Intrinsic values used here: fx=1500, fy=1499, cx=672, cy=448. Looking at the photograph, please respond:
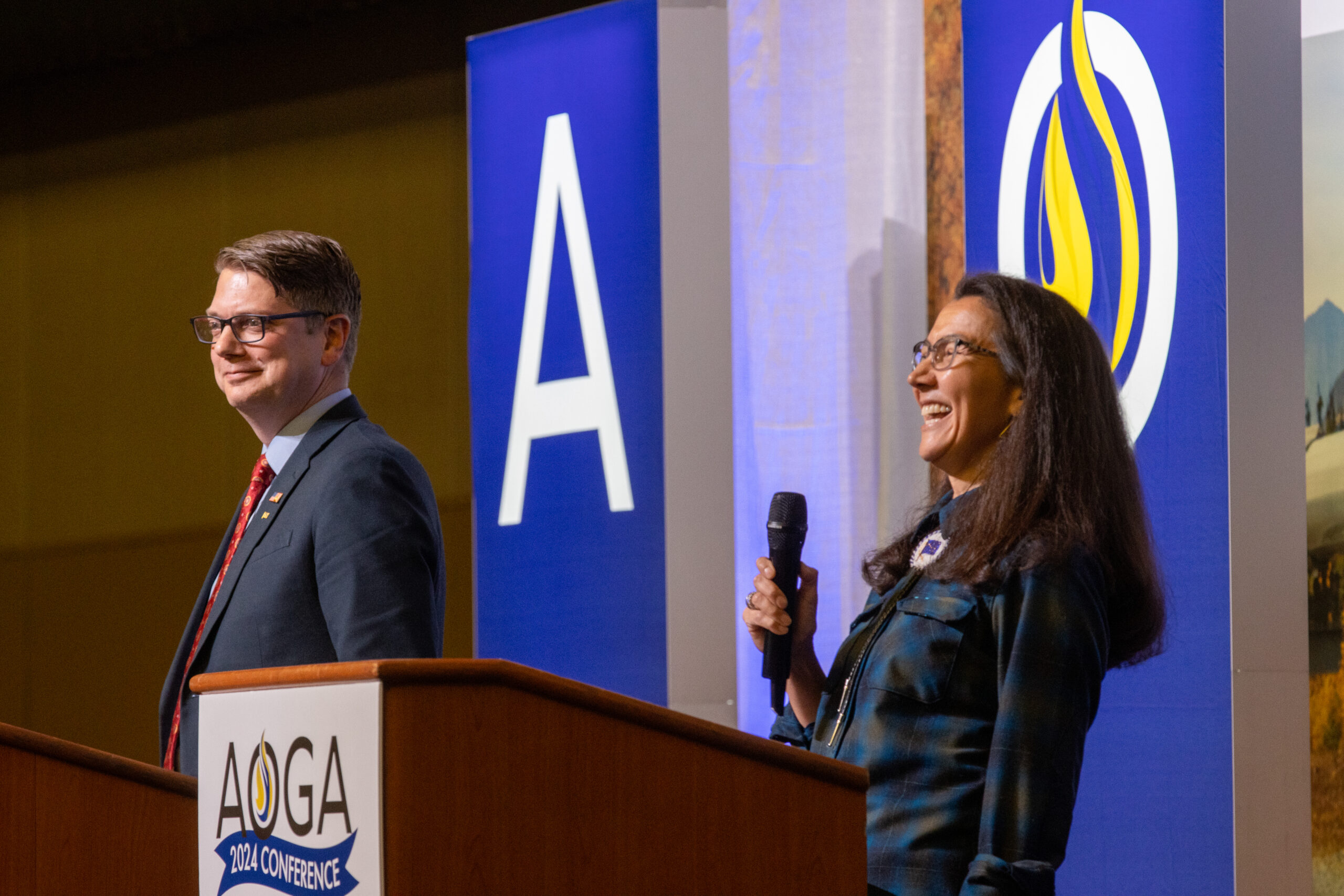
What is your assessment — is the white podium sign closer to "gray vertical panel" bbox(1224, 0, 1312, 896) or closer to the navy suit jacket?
the navy suit jacket

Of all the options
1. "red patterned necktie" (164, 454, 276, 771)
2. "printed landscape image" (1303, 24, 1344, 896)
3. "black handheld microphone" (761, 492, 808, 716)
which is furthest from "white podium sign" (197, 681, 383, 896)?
"printed landscape image" (1303, 24, 1344, 896)

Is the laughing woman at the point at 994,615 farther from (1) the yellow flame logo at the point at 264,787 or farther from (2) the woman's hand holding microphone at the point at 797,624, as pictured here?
(1) the yellow flame logo at the point at 264,787

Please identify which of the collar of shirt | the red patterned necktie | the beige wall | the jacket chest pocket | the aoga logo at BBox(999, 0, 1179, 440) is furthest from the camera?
the beige wall

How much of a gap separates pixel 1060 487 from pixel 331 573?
3.00 ft

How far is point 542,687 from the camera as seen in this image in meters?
1.20

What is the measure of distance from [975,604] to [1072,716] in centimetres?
17

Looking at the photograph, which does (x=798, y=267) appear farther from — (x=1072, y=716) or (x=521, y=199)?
(x=1072, y=716)

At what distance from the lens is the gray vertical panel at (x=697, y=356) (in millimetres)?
3580

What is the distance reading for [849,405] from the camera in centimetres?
342

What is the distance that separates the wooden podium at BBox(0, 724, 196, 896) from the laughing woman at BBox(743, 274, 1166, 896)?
754 millimetres

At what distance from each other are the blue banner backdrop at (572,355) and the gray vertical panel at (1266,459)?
1.39 m

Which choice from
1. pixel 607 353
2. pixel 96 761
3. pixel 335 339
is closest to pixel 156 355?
pixel 607 353

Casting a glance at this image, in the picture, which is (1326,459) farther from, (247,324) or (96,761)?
(96,761)

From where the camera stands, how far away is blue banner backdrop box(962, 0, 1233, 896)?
9.37 feet
